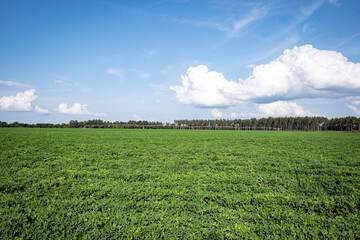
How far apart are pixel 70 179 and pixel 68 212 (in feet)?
9.47

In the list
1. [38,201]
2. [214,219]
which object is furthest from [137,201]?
[38,201]

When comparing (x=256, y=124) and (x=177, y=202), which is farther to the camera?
(x=256, y=124)

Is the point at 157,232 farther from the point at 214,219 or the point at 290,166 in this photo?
the point at 290,166

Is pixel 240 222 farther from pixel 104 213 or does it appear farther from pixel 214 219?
pixel 104 213

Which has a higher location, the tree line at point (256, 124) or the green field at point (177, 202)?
the tree line at point (256, 124)

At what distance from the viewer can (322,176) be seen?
8.91m

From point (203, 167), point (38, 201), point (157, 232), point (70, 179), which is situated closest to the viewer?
point (157, 232)

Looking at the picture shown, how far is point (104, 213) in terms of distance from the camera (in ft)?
17.6

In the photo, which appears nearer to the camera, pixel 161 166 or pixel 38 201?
pixel 38 201

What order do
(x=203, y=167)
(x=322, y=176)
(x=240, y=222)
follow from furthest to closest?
(x=203, y=167)
(x=322, y=176)
(x=240, y=222)

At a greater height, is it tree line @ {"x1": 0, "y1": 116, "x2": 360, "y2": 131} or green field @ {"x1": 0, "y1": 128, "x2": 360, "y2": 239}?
tree line @ {"x1": 0, "y1": 116, "x2": 360, "y2": 131}

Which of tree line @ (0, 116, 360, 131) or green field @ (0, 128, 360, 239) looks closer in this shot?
green field @ (0, 128, 360, 239)

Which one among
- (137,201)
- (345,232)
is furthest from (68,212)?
(345,232)

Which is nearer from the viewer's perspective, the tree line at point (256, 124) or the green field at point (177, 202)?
the green field at point (177, 202)
